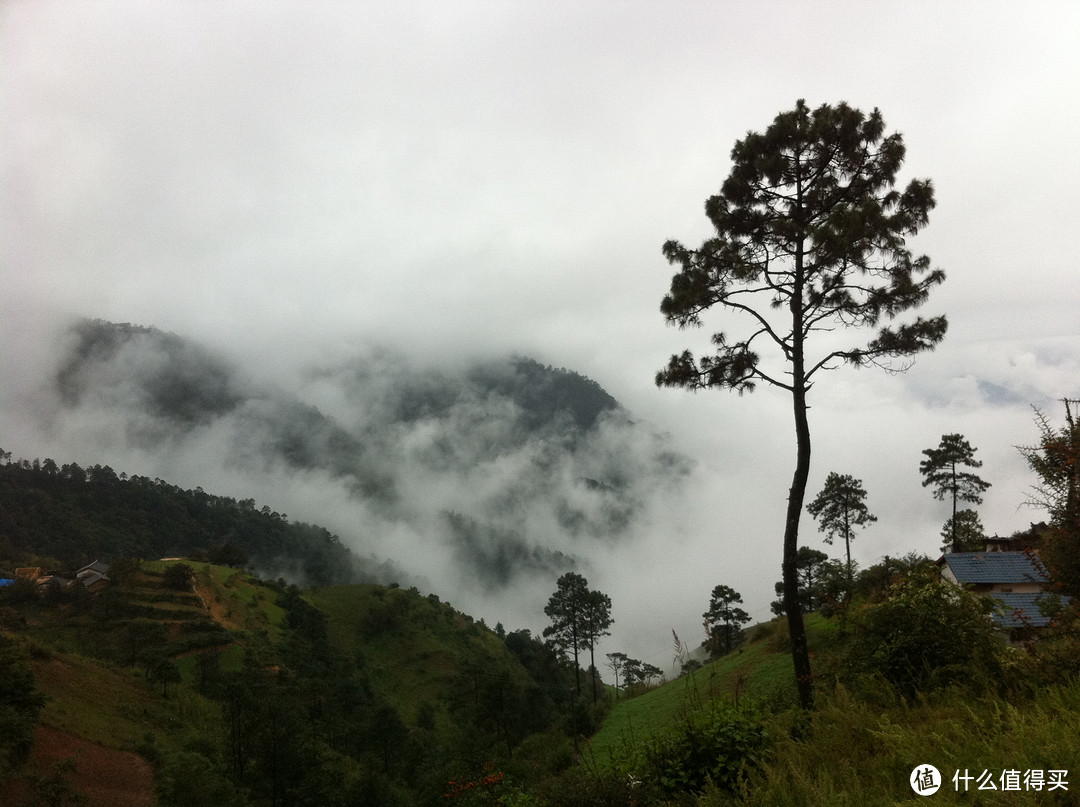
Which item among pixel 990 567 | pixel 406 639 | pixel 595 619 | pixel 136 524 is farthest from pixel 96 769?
pixel 136 524

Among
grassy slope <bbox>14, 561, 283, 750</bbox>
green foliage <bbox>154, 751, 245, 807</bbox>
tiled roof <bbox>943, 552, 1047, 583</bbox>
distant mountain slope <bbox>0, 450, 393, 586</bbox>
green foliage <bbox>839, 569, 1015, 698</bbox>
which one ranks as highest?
distant mountain slope <bbox>0, 450, 393, 586</bbox>

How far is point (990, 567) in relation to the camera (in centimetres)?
2728

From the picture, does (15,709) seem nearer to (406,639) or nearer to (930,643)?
(930,643)

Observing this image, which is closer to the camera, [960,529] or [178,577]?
[960,529]

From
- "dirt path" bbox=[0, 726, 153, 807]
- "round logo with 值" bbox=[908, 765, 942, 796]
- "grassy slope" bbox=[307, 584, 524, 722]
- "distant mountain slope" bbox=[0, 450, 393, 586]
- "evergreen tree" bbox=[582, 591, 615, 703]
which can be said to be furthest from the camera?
"distant mountain slope" bbox=[0, 450, 393, 586]

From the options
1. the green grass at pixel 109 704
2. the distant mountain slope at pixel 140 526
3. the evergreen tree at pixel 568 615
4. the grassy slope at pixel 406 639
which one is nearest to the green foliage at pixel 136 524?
the distant mountain slope at pixel 140 526

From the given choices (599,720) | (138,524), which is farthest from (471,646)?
(138,524)

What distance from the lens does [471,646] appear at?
9812 centimetres

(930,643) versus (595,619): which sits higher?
(930,643)

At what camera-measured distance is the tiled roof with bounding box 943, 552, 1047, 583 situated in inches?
1036

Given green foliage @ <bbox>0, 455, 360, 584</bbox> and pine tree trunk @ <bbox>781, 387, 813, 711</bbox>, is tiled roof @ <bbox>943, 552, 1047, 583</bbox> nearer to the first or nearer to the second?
pine tree trunk @ <bbox>781, 387, 813, 711</bbox>

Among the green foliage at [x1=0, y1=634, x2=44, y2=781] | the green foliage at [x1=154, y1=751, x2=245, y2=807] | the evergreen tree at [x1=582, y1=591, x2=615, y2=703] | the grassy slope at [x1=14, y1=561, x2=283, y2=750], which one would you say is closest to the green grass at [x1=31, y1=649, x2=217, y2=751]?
the grassy slope at [x1=14, y1=561, x2=283, y2=750]

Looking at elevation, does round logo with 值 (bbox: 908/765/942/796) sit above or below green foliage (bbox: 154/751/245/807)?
above

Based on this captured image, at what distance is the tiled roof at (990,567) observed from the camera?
86.3 feet
